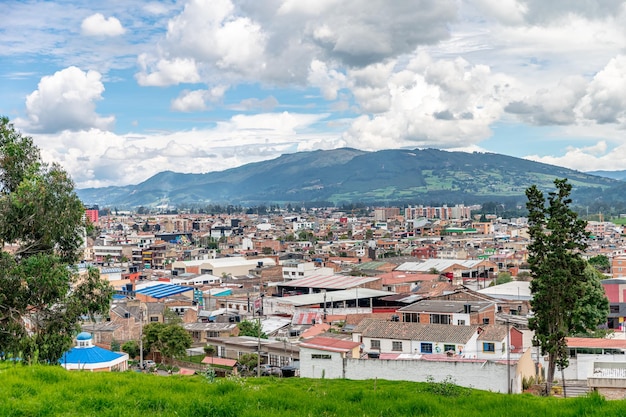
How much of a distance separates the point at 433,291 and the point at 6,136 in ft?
103

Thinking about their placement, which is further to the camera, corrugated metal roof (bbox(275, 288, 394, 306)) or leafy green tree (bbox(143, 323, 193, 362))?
corrugated metal roof (bbox(275, 288, 394, 306))

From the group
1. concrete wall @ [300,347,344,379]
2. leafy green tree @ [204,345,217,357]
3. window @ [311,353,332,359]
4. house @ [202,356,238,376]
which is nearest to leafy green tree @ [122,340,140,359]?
leafy green tree @ [204,345,217,357]

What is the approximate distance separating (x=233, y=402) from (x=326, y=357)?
12.8 meters

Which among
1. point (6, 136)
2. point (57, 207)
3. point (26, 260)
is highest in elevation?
point (6, 136)

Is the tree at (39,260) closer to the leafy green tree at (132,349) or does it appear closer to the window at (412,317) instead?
→ the leafy green tree at (132,349)

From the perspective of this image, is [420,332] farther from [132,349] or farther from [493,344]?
[132,349]

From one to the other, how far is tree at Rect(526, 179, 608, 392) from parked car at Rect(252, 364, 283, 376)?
8.08m

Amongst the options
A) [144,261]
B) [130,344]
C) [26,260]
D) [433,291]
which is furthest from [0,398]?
[144,261]

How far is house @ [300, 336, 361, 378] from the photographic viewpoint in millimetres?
17969

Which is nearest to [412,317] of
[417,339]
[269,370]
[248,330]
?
[417,339]

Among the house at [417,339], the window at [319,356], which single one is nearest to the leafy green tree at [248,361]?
the house at [417,339]

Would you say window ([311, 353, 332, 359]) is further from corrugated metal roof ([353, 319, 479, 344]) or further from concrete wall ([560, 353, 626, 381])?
concrete wall ([560, 353, 626, 381])

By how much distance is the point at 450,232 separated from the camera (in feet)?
361

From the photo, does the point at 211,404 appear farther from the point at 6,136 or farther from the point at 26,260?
the point at 6,136
